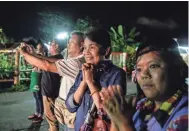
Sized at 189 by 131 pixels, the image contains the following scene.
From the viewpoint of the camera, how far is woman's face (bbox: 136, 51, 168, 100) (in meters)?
1.58

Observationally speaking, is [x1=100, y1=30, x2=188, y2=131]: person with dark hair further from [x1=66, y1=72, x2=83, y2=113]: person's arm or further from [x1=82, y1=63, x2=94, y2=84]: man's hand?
[x1=66, y1=72, x2=83, y2=113]: person's arm

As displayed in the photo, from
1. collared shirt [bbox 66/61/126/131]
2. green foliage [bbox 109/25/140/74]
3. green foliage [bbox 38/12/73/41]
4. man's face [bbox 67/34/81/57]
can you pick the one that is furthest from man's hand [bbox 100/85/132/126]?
green foliage [bbox 38/12/73/41]

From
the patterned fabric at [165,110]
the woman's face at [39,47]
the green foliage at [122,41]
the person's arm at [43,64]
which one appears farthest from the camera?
the green foliage at [122,41]

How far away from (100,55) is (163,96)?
3.38ft

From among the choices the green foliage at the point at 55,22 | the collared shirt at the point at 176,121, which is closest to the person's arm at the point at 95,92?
the collared shirt at the point at 176,121

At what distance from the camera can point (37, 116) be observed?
6773 millimetres

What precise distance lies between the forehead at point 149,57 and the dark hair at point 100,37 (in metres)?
0.84

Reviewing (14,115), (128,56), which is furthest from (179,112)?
(128,56)

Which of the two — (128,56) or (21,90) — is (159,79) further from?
(128,56)

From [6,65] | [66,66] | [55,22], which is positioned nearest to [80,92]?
[66,66]

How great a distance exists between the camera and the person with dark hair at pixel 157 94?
1489 mm

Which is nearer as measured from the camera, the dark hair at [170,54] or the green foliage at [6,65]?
the dark hair at [170,54]

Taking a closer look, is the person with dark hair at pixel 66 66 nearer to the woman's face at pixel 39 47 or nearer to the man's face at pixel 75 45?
the man's face at pixel 75 45

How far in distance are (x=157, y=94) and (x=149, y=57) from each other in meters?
0.22
